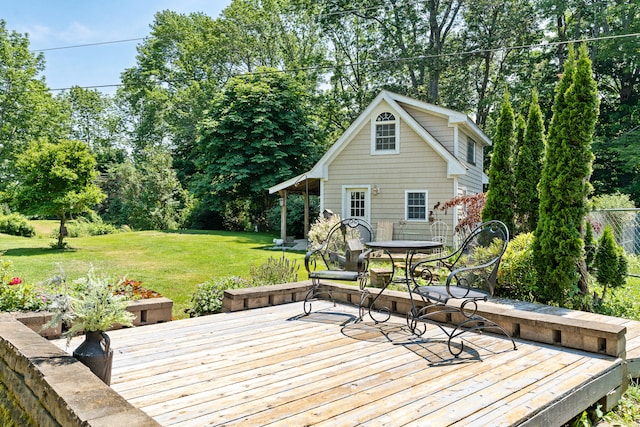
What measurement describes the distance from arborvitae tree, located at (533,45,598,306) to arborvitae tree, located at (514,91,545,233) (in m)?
1.65

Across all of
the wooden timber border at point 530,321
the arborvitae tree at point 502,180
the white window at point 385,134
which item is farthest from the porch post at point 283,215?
Result: the wooden timber border at point 530,321

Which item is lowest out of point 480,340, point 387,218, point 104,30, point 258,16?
point 480,340

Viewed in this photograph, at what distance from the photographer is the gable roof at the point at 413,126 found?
1262cm

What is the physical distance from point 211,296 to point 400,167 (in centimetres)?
957

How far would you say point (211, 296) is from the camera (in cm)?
516

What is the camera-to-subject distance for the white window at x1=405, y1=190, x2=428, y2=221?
1325cm

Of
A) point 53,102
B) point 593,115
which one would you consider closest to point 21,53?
point 53,102

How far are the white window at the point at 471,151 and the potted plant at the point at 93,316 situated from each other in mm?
14026

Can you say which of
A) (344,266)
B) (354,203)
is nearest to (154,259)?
(344,266)

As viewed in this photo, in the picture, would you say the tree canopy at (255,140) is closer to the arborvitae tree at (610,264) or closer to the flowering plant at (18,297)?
the arborvitae tree at (610,264)

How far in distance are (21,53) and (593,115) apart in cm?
3080

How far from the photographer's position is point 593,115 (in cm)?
563

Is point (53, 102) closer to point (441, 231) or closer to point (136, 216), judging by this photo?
point (136, 216)

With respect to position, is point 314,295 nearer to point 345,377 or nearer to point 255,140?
point 345,377
